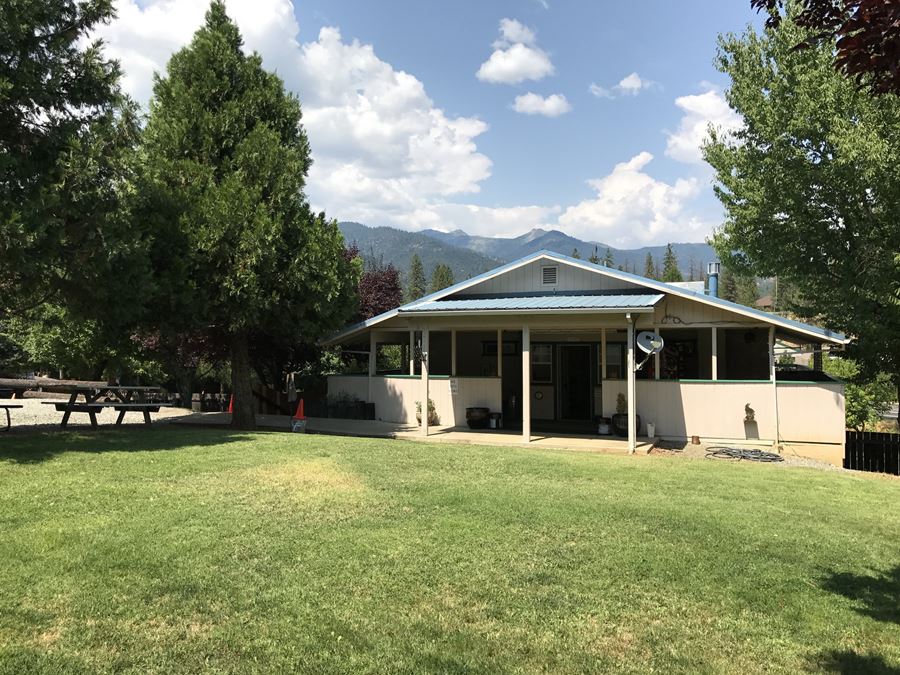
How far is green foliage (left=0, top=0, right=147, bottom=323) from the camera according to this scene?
8836 mm

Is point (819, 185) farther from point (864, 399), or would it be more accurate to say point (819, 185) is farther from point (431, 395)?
point (431, 395)

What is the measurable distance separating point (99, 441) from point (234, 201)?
5.49m

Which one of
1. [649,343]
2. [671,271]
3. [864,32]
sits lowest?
[649,343]

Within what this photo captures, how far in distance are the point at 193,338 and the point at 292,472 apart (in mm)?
10125

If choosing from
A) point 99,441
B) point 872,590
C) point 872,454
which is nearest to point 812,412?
point 872,454

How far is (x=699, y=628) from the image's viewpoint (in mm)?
3865

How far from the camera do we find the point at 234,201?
504 inches

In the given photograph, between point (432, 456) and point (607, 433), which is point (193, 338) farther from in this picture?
point (607, 433)

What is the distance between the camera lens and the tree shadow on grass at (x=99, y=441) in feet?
28.6

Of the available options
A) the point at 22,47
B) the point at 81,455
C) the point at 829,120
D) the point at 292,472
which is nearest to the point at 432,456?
the point at 292,472

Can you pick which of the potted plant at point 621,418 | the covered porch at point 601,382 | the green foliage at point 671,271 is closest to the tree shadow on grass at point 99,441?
the covered porch at point 601,382

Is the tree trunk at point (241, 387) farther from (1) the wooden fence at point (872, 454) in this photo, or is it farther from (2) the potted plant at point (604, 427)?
(1) the wooden fence at point (872, 454)

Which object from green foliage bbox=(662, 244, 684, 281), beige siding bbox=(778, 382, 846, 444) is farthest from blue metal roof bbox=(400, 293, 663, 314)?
green foliage bbox=(662, 244, 684, 281)

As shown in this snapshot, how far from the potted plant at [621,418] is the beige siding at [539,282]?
277 centimetres
